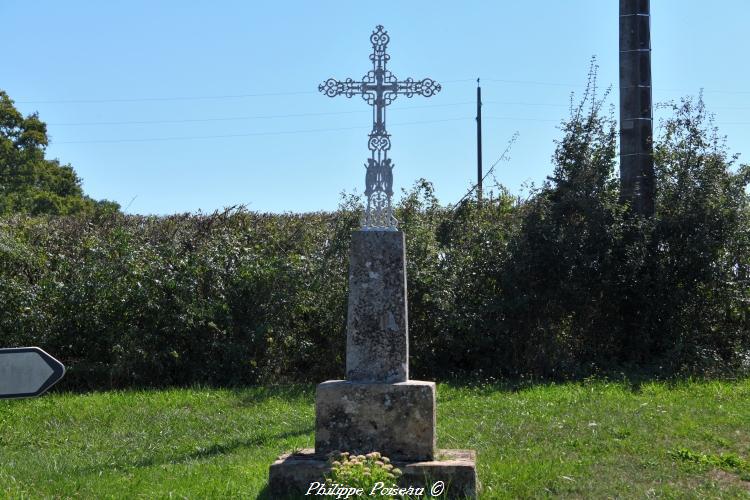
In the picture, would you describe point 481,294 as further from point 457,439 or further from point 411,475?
point 411,475

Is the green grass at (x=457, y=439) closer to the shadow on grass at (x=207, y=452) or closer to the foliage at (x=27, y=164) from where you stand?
the shadow on grass at (x=207, y=452)

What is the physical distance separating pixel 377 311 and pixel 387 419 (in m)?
0.82

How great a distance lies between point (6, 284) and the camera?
42.4 ft

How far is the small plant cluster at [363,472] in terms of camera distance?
20.3 feet

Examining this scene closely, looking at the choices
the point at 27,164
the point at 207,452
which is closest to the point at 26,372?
the point at 207,452

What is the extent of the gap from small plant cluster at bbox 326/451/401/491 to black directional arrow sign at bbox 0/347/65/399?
2862 mm

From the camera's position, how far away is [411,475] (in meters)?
6.76

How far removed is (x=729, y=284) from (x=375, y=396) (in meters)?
7.66

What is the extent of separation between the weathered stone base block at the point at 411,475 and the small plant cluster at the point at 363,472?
0.51 feet

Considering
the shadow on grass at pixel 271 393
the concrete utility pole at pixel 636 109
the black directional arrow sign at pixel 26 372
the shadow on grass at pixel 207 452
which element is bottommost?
the shadow on grass at pixel 207 452

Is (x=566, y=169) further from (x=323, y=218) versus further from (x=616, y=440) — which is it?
(x=616, y=440)

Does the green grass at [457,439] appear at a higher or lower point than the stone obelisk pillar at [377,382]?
lower

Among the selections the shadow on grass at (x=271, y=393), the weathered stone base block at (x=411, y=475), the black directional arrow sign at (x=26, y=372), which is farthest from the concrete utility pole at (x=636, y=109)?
the black directional arrow sign at (x=26, y=372)

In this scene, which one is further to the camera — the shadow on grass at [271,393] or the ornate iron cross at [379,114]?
the shadow on grass at [271,393]
